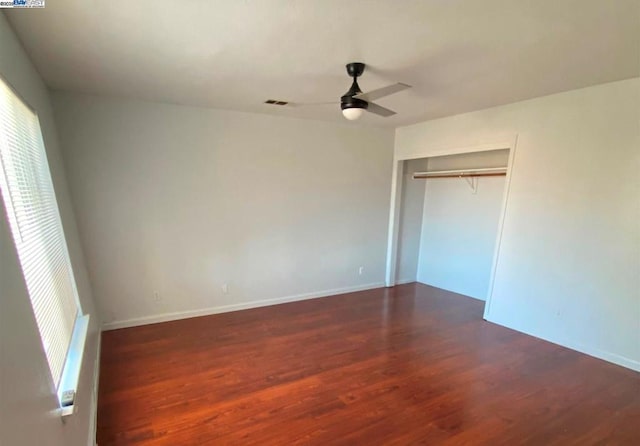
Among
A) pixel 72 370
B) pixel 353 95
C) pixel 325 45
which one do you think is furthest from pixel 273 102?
pixel 72 370

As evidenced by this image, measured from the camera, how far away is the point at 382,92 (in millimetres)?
2070

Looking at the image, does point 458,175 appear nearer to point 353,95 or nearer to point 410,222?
point 410,222

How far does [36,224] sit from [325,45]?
78.9 inches

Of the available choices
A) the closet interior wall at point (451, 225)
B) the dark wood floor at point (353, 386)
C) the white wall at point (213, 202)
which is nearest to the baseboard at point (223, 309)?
the white wall at point (213, 202)

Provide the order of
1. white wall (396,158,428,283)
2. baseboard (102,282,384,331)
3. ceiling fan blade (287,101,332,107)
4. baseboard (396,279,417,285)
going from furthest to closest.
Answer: baseboard (396,279,417,285) < white wall (396,158,428,283) < baseboard (102,282,384,331) < ceiling fan blade (287,101,332,107)

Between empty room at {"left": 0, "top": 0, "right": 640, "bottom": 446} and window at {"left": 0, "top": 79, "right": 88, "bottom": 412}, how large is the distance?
0.02 meters

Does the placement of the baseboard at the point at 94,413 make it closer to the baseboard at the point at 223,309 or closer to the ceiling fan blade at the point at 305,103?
the baseboard at the point at 223,309

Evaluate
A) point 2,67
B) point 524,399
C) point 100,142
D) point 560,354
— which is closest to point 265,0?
point 2,67

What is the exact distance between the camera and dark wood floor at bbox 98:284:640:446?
6.81ft

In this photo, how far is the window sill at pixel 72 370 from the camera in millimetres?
1352

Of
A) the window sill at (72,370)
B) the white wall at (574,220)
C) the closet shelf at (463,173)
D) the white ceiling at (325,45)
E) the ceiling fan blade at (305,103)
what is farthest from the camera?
the closet shelf at (463,173)

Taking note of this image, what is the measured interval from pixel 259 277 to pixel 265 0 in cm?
325

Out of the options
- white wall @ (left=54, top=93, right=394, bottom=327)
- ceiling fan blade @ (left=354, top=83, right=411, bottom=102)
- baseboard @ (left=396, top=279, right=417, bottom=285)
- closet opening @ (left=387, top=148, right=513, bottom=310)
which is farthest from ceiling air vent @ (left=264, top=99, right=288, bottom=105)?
baseboard @ (left=396, top=279, right=417, bottom=285)

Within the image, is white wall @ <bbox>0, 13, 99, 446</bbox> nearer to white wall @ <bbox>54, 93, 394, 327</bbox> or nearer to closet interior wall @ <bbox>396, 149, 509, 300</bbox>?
white wall @ <bbox>54, 93, 394, 327</bbox>
